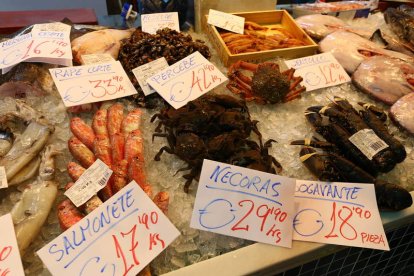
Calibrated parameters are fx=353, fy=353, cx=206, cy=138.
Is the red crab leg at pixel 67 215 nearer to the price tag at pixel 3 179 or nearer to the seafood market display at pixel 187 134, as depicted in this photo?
the seafood market display at pixel 187 134

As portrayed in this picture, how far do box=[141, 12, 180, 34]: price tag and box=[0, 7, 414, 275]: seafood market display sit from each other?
0.33 feet

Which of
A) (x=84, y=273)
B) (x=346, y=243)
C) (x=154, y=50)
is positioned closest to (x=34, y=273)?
(x=84, y=273)

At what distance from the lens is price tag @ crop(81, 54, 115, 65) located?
2005mm

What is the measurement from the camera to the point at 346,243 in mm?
1325

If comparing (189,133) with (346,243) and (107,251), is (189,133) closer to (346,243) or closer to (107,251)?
(107,251)

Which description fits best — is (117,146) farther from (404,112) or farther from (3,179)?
(404,112)

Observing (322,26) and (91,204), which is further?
(322,26)

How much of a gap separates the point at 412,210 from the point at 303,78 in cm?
96

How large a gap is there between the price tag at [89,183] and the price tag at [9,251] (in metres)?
0.22

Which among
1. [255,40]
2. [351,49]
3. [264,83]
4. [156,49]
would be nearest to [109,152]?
[156,49]

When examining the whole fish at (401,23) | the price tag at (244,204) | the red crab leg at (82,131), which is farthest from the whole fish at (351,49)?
the red crab leg at (82,131)

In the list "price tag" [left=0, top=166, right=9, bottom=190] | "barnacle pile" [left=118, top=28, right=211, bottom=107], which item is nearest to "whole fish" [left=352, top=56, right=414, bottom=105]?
"barnacle pile" [left=118, top=28, right=211, bottom=107]

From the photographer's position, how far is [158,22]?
239 cm

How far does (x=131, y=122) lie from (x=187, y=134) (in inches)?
12.2
